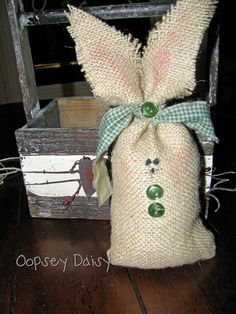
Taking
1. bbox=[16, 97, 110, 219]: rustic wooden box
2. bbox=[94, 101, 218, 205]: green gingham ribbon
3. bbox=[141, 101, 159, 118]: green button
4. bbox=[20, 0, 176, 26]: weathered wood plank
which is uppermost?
bbox=[20, 0, 176, 26]: weathered wood plank

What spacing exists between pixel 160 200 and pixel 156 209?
12 millimetres

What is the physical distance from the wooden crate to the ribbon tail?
49 mm

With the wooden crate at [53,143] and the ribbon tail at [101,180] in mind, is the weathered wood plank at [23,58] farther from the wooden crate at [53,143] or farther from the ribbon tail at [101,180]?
the ribbon tail at [101,180]

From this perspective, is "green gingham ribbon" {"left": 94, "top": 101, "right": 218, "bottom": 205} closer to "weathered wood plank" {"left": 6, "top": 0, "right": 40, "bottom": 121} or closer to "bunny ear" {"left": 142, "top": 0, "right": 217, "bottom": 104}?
"bunny ear" {"left": 142, "top": 0, "right": 217, "bottom": 104}

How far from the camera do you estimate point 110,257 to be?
43cm

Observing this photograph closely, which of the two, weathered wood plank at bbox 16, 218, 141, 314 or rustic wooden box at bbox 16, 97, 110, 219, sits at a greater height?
rustic wooden box at bbox 16, 97, 110, 219

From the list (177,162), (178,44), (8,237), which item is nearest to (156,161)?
(177,162)

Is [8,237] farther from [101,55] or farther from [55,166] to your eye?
[101,55]

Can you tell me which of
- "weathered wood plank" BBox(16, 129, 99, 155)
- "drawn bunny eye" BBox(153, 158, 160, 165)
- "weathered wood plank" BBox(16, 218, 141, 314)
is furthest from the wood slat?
"drawn bunny eye" BBox(153, 158, 160, 165)

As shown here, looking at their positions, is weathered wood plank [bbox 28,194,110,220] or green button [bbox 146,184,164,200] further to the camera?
weathered wood plank [bbox 28,194,110,220]

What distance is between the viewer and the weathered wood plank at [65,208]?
53cm

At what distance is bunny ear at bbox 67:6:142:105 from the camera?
377 millimetres

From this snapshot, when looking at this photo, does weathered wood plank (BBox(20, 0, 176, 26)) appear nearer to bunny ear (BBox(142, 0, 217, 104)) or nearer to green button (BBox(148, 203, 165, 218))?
bunny ear (BBox(142, 0, 217, 104))

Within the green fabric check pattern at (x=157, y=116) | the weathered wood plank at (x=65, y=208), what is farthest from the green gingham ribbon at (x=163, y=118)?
the weathered wood plank at (x=65, y=208)
